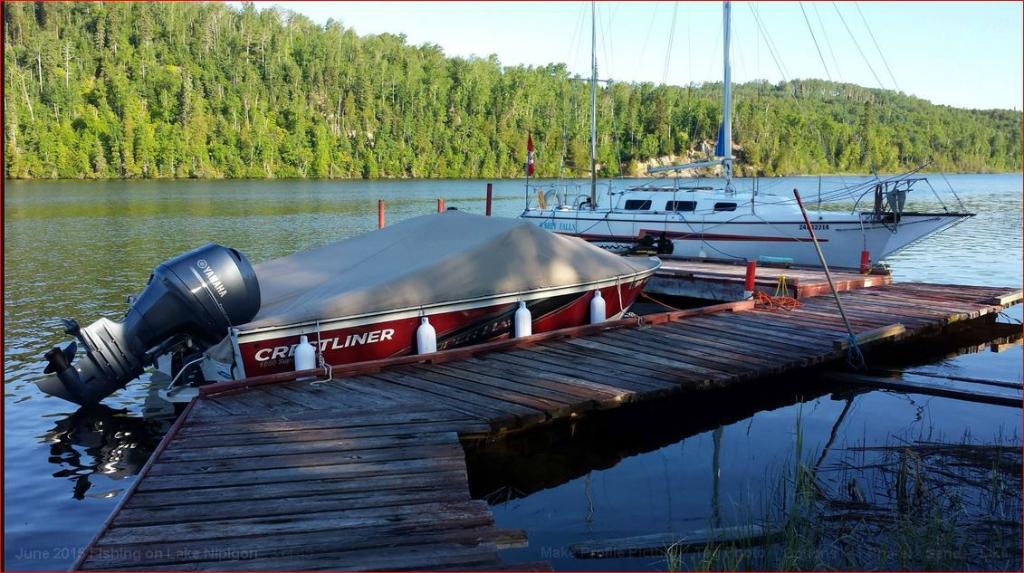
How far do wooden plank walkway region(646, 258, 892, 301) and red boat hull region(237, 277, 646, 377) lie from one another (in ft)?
13.5

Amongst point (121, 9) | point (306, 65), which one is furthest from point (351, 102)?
point (121, 9)

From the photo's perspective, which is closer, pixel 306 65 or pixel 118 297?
pixel 118 297

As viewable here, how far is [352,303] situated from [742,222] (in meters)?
A: 14.0

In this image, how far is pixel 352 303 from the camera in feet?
30.0

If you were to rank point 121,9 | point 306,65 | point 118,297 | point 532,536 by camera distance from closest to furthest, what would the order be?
point 532,536, point 118,297, point 121,9, point 306,65

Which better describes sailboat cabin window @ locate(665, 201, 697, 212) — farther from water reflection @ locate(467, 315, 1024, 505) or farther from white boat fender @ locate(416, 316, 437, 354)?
white boat fender @ locate(416, 316, 437, 354)

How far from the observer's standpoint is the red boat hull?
8.77 metres

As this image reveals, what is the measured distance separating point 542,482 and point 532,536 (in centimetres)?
122

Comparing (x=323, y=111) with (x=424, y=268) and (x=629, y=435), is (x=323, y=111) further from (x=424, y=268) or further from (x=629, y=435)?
(x=629, y=435)

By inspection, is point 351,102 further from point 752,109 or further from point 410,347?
point 410,347

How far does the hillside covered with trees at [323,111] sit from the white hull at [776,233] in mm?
61225

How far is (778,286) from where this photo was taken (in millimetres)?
14469

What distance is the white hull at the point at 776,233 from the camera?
63.4 ft

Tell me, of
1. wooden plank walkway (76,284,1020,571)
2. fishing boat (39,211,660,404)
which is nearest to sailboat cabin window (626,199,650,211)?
wooden plank walkway (76,284,1020,571)
